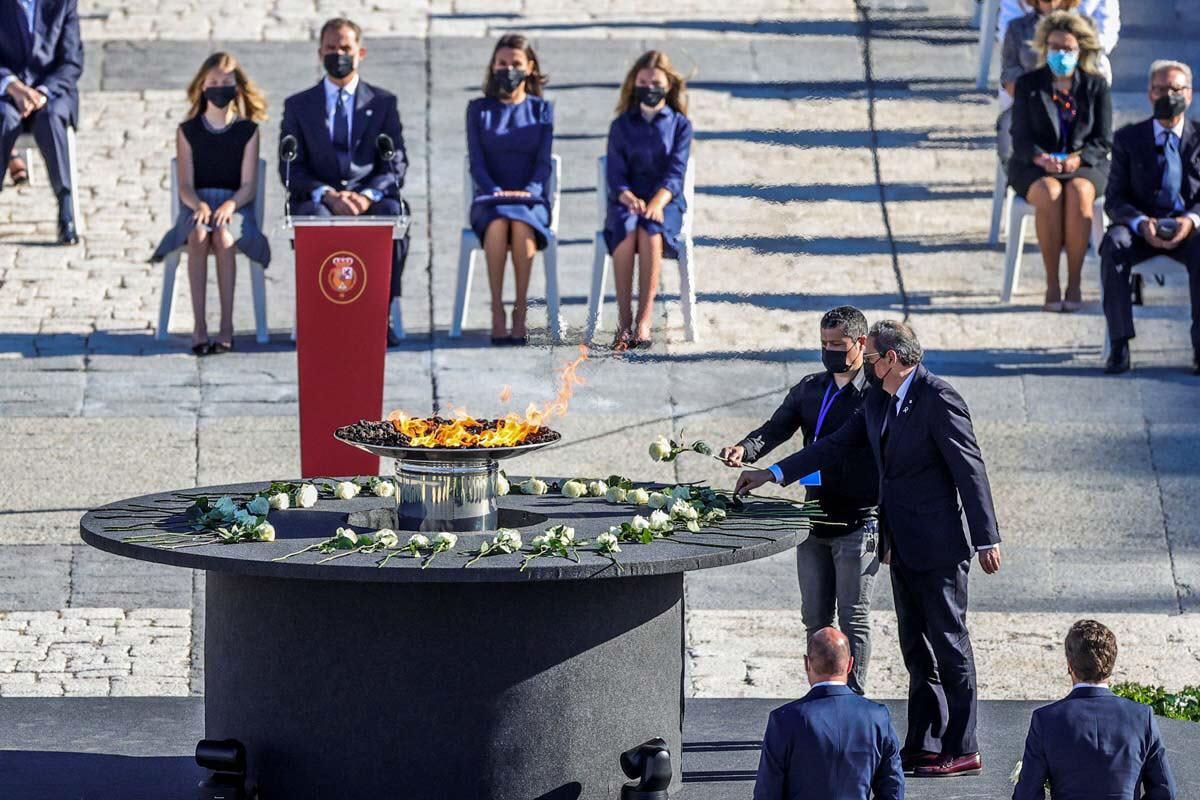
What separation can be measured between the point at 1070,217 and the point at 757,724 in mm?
6086

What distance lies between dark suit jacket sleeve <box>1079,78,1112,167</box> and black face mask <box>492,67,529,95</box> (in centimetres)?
351

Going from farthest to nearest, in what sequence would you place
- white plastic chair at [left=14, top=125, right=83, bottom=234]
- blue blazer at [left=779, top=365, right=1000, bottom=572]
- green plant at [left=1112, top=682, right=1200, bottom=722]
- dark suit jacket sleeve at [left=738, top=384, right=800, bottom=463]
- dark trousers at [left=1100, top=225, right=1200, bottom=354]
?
white plastic chair at [left=14, top=125, right=83, bottom=234] → dark trousers at [left=1100, top=225, right=1200, bottom=354] → green plant at [left=1112, top=682, right=1200, bottom=722] → dark suit jacket sleeve at [left=738, top=384, right=800, bottom=463] → blue blazer at [left=779, top=365, right=1000, bottom=572]

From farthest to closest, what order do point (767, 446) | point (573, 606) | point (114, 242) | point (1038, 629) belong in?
1. point (114, 242)
2. point (1038, 629)
3. point (767, 446)
4. point (573, 606)

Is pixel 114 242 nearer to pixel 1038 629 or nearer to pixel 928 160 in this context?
pixel 928 160

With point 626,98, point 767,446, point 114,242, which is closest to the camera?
point 767,446

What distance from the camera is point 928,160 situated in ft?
55.7

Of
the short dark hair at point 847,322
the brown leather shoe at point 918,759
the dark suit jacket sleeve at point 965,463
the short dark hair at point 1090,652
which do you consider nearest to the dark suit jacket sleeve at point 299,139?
the short dark hair at point 847,322

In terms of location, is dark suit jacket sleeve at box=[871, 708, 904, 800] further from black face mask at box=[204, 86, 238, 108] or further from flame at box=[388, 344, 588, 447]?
black face mask at box=[204, 86, 238, 108]

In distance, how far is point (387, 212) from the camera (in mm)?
13422

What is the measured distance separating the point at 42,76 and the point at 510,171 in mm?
3391

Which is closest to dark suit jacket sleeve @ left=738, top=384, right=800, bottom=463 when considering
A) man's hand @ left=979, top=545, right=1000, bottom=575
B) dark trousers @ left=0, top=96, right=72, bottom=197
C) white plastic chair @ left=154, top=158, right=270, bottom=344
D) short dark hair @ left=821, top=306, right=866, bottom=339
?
short dark hair @ left=821, top=306, right=866, bottom=339

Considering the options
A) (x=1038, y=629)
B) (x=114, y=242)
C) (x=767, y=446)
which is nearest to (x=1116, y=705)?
(x=767, y=446)

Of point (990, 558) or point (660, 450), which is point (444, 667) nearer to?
point (660, 450)

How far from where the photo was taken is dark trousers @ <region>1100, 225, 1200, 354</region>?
13.3 m
